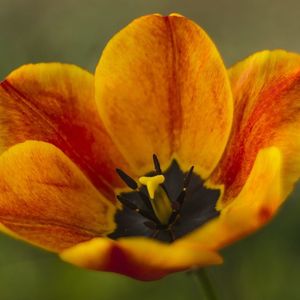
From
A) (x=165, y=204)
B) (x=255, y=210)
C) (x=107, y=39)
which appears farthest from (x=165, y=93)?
(x=107, y=39)

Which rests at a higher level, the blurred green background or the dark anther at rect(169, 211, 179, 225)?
the dark anther at rect(169, 211, 179, 225)

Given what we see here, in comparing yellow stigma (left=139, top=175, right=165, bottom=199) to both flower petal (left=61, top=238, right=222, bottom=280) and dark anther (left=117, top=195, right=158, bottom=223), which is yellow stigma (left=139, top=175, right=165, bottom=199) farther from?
flower petal (left=61, top=238, right=222, bottom=280)

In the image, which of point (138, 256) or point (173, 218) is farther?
point (173, 218)

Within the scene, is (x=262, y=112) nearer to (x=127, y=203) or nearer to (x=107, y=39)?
(x=127, y=203)

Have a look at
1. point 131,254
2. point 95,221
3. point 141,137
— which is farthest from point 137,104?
point 131,254

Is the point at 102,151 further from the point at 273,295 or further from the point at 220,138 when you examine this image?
the point at 273,295

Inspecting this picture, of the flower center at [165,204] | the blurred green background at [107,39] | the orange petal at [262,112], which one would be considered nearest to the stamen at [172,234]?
the flower center at [165,204]

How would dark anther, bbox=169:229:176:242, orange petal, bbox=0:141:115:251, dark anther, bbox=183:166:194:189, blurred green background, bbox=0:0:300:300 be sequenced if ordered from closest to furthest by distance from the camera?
orange petal, bbox=0:141:115:251
dark anther, bbox=169:229:176:242
dark anther, bbox=183:166:194:189
blurred green background, bbox=0:0:300:300

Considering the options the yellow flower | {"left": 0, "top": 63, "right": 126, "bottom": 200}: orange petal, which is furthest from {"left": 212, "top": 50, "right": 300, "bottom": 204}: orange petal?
{"left": 0, "top": 63, "right": 126, "bottom": 200}: orange petal

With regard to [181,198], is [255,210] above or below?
above
